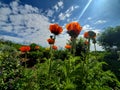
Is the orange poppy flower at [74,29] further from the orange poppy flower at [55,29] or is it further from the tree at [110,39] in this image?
the tree at [110,39]

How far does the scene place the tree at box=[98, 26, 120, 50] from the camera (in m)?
40.7

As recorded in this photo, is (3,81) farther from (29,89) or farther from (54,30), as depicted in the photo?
(54,30)

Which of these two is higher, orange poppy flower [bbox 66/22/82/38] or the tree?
the tree

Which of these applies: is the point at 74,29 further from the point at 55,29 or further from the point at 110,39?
the point at 110,39

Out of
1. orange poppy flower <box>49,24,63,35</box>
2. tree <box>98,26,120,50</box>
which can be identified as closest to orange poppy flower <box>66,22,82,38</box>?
orange poppy flower <box>49,24,63,35</box>

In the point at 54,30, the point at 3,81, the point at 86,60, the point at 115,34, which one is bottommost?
the point at 3,81

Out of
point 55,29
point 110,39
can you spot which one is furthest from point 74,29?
point 110,39

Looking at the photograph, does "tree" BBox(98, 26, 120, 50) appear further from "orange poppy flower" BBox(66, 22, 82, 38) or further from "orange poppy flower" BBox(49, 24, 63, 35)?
"orange poppy flower" BBox(66, 22, 82, 38)

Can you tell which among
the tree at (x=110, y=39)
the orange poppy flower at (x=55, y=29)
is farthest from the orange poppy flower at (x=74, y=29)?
the tree at (x=110, y=39)

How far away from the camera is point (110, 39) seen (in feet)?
135

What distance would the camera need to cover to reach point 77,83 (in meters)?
3.21

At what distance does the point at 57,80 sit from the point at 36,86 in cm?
86

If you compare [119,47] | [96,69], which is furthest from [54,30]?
[119,47]

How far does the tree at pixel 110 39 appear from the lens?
133 ft
